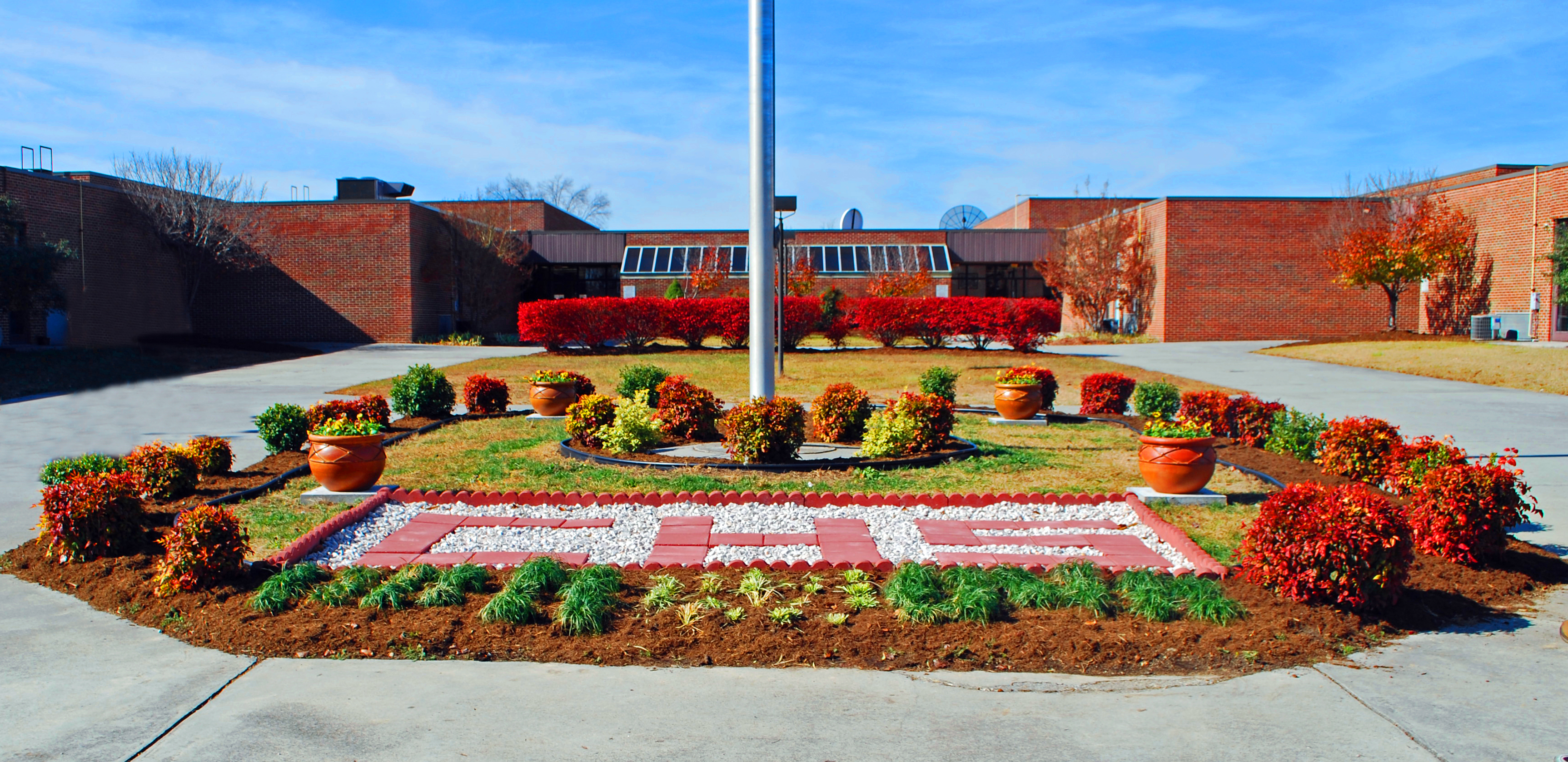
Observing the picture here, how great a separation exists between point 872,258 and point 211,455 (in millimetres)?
33693

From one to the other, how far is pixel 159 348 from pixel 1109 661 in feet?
23.5

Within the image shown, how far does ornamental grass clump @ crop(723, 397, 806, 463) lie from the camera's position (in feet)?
27.0

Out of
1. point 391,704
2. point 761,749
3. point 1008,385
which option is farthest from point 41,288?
point 761,749

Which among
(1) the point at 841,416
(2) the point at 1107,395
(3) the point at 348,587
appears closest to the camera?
(3) the point at 348,587

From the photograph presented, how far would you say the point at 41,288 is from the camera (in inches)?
750

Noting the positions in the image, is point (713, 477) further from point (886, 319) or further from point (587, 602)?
point (886, 319)

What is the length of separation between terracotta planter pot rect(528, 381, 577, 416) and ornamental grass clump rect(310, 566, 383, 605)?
278 inches

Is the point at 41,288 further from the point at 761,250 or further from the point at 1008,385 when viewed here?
the point at 1008,385

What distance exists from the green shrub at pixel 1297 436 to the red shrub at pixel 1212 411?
0.55m

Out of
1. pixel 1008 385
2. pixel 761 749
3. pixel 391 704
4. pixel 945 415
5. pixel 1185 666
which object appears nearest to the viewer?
pixel 761 749

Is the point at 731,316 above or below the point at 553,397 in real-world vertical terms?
above

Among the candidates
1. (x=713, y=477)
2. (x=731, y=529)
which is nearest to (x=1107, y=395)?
(x=713, y=477)

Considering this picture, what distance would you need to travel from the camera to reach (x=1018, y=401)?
11.2 m

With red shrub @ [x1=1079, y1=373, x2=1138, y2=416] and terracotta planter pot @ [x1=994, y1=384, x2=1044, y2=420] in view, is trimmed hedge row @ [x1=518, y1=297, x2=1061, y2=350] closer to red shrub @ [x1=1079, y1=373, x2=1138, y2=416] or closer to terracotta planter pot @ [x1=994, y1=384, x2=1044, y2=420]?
red shrub @ [x1=1079, y1=373, x2=1138, y2=416]
